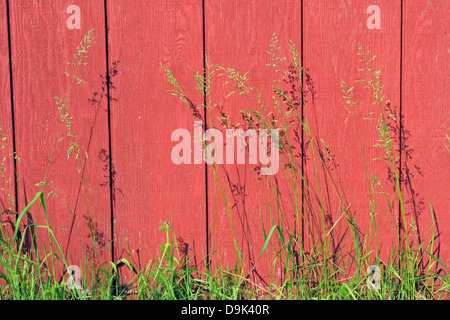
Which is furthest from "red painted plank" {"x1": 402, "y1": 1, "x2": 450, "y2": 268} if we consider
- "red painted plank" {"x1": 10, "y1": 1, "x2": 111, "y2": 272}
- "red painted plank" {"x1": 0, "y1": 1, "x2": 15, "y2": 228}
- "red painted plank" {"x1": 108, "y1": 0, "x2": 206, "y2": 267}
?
"red painted plank" {"x1": 0, "y1": 1, "x2": 15, "y2": 228}

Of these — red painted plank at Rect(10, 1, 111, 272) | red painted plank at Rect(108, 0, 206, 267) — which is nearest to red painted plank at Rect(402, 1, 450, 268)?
red painted plank at Rect(108, 0, 206, 267)

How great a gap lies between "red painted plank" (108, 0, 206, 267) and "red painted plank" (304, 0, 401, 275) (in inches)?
17.1

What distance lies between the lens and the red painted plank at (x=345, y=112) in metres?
1.56

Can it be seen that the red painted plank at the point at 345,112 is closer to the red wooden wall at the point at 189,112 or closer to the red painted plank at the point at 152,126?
the red wooden wall at the point at 189,112

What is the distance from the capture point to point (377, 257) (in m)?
1.52

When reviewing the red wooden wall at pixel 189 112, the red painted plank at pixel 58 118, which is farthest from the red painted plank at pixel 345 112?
the red painted plank at pixel 58 118

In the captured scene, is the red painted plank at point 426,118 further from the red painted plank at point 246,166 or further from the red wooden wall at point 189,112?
the red painted plank at point 246,166

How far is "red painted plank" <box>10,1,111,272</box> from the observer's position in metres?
1.58

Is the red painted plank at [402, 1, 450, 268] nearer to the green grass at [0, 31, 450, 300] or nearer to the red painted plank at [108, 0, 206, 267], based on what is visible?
the green grass at [0, 31, 450, 300]

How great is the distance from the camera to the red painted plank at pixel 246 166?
157 cm

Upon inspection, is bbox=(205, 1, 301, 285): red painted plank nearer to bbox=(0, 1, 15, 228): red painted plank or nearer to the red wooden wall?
the red wooden wall

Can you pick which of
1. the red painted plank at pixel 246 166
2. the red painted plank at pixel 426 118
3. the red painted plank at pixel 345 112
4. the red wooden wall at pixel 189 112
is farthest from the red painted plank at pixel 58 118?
the red painted plank at pixel 426 118

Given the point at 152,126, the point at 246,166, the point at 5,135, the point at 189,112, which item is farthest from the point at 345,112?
the point at 5,135

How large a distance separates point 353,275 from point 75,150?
1.15m
